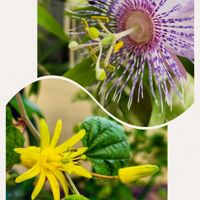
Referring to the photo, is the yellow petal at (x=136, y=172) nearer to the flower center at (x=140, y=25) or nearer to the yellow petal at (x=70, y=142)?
the yellow petal at (x=70, y=142)

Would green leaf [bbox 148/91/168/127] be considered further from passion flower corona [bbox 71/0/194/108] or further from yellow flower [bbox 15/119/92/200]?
yellow flower [bbox 15/119/92/200]

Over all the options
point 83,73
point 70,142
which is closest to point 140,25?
point 83,73

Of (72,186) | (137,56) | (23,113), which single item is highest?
(137,56)

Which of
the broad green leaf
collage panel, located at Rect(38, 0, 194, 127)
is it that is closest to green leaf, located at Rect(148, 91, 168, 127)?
collage panel, located at Rect(38, 0, 194, 127)

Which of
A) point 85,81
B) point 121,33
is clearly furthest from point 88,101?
point 121,33

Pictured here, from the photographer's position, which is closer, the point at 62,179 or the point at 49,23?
the point at 62,179

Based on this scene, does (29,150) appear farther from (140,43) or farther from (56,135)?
(140,43)

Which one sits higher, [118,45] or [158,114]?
[118,45]

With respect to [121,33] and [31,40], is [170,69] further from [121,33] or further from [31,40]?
[31,40]
